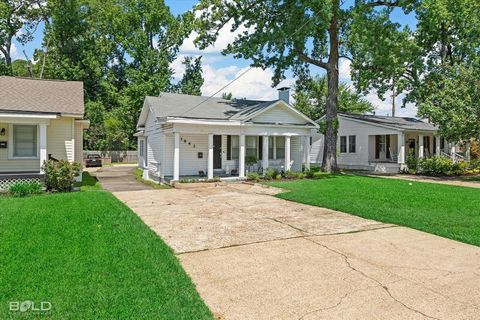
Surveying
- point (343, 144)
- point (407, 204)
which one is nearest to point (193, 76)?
point (343, 144)

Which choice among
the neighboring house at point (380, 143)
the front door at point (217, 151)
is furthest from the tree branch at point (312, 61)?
the front door at point (217, 151)

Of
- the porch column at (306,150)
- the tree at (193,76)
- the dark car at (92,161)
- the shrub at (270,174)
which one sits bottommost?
the shrub at (270,174)

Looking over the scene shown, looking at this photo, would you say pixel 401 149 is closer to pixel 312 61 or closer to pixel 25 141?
pixel 312 61

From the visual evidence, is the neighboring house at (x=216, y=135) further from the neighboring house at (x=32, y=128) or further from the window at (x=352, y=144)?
the window at (x=352, y=144)

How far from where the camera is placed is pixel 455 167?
2233 cm

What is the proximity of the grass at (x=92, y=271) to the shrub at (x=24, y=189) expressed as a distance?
4717 mm

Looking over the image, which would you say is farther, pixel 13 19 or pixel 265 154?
pixel 13 19

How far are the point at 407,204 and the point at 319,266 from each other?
22.2ft

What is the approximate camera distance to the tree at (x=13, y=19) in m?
37.5

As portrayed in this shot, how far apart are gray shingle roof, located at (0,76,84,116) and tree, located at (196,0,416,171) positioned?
857 cm

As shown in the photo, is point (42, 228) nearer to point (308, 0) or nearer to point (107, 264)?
point (107, 264)

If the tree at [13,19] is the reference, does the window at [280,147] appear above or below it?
below

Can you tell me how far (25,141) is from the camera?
14.5 meters

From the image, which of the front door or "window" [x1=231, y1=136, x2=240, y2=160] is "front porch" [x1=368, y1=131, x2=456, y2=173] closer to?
"window" [x1=231, y1=136, x2=240, y2=160]
